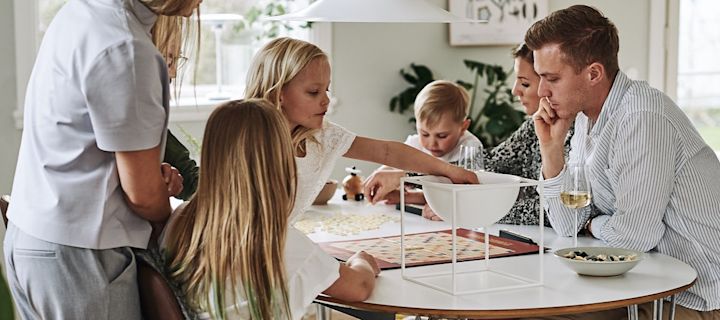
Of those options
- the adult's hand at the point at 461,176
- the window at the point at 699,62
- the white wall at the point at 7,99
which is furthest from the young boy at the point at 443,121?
the window at the point at 699,62

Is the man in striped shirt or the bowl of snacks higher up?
the man in striped shirt

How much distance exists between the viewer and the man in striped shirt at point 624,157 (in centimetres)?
241

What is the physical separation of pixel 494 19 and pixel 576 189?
3.41 meters

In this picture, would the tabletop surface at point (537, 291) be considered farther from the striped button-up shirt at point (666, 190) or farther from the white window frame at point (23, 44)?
the white window frame at point (23, 44)

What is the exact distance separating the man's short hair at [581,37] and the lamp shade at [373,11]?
15.6 inches

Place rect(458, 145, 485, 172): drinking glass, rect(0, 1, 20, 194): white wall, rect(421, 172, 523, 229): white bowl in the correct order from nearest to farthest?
rect(421, 172, 523, 229): white bowl, rect(458, 145, 485, 172): drinking glass, rect(0, 1, 20, 194): white wall

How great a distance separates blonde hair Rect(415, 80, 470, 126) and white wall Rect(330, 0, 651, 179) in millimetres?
1531

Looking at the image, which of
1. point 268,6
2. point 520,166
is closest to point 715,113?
point 268,6

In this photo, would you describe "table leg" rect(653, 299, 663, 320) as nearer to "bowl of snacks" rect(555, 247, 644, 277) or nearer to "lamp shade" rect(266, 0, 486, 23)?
"bowl of snacks" rect(555, 247, 644, 277)

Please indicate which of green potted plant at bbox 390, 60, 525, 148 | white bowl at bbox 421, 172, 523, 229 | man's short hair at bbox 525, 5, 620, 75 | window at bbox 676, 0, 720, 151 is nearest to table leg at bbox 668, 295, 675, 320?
white bowl at bbox 421, 172, 523, 229

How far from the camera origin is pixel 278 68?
111 inches

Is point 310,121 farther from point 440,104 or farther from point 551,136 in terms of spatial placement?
point 440,104

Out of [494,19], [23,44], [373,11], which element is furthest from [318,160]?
[494,19]

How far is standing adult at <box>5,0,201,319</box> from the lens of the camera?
1.78m
